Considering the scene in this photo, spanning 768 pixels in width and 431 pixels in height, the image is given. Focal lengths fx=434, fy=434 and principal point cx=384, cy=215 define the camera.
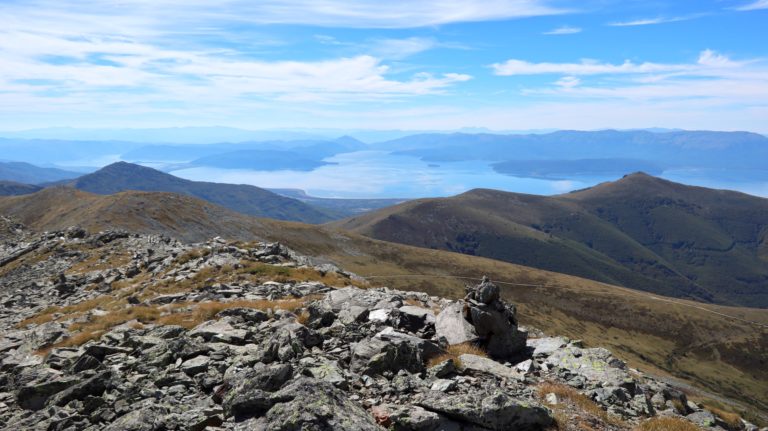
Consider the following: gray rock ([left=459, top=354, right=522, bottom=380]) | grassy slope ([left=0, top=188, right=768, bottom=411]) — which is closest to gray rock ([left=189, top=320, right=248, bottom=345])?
gray rock ([left=459, top=354, right=522, bottom=380])

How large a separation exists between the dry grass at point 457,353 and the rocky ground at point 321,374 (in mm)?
83

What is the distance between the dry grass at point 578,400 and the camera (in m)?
13.7

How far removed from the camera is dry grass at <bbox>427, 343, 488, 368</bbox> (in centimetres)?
1541

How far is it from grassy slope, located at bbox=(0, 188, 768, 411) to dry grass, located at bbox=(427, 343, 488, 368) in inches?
3594

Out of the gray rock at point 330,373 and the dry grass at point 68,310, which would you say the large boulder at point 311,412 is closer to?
the gray rock at point 330,373

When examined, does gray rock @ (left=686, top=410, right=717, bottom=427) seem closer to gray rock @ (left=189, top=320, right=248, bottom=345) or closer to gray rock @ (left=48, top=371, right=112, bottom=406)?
gray rock @ (left=189, top=320, right=248, bottom=345)

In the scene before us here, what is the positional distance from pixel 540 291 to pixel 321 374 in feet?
501

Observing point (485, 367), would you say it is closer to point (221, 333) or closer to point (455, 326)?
point (455, 326)

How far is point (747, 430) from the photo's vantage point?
18.8 meters

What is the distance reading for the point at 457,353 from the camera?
55.8ft

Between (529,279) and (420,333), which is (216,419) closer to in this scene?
(420,333)

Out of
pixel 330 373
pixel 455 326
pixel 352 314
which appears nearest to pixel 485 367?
pixel 455 326

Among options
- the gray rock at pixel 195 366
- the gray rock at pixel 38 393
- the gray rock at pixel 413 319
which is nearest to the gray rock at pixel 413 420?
the gray rock at pixel 195 366

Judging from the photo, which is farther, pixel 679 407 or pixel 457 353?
pixel 679 407
